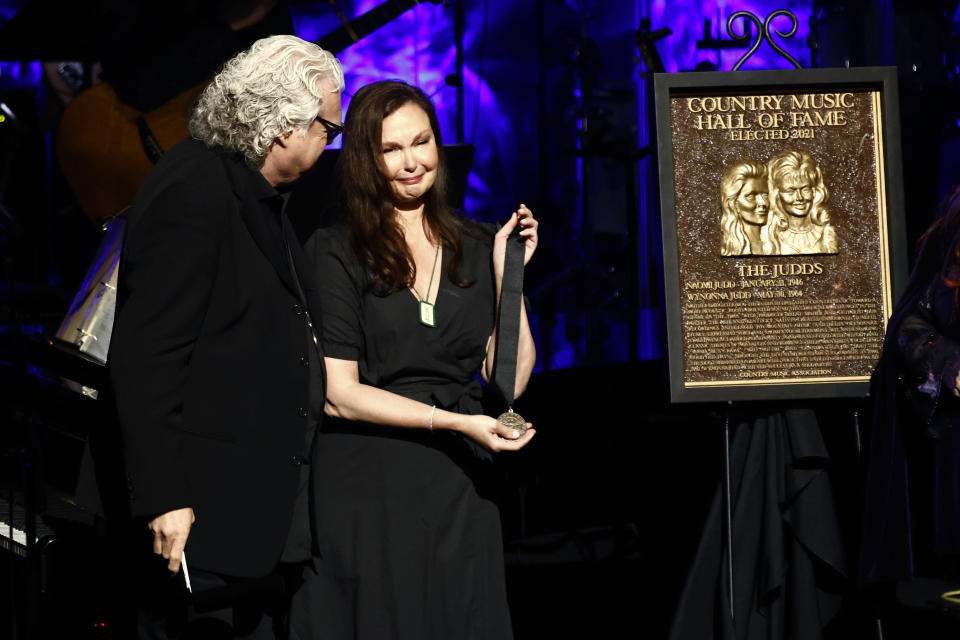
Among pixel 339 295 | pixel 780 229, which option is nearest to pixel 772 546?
pixel 780 229

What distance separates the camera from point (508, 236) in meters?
2.85

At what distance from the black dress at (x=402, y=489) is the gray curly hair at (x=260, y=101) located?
1.55ft

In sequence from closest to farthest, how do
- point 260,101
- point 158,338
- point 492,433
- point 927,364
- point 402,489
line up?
point 158,338 → point 260,101 → point 492,433 → point 402,489 → point 927,364

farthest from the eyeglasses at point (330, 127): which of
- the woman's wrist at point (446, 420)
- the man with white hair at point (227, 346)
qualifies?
the woman's wrist at point (446, 420)

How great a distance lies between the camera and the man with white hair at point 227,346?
204cm

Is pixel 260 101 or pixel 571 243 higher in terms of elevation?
pixel 571 243

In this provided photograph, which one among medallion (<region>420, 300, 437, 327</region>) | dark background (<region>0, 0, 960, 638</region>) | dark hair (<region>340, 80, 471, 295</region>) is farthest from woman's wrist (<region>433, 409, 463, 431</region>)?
dark background (<region>0, 0, 960, 638</region>)

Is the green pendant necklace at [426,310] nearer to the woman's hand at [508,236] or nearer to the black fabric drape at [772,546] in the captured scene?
the woman's hand at [508,236]

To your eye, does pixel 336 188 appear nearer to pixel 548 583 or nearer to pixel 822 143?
pixel 822 143

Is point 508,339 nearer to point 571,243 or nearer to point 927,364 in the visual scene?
point 927,364

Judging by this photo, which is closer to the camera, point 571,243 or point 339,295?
point 339,295

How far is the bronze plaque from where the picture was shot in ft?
10.4

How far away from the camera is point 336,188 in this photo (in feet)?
9.33

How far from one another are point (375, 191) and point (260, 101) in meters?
0.52
